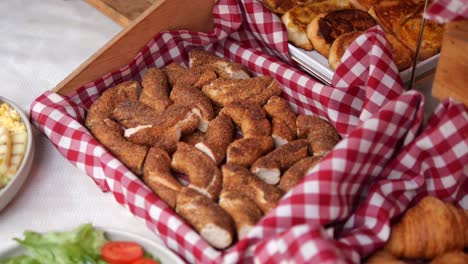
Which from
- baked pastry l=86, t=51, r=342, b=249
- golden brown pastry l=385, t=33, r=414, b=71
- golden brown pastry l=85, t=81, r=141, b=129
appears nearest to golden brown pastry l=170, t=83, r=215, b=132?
baked pastry l=86, t=51, r=342, b=249

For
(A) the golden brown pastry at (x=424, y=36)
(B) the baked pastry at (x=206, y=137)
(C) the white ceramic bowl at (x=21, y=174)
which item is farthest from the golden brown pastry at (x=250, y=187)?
(A) the golden brown pastry at (x=424, y=36)

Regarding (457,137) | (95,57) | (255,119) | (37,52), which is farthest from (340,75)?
(37,52)

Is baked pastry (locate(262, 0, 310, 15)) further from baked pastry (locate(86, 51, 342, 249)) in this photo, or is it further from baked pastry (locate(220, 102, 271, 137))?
baked pastry (locate(220, 102, 271, 137))

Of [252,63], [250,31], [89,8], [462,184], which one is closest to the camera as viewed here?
[462,184]

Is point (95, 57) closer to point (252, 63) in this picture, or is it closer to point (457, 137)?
point (252, 63)

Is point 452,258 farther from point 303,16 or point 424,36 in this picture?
point 303,16

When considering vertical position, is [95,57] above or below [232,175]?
above

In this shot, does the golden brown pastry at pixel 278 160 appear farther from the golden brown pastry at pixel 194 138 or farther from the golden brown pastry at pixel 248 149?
the golden brown pastry at pixel 194 138
